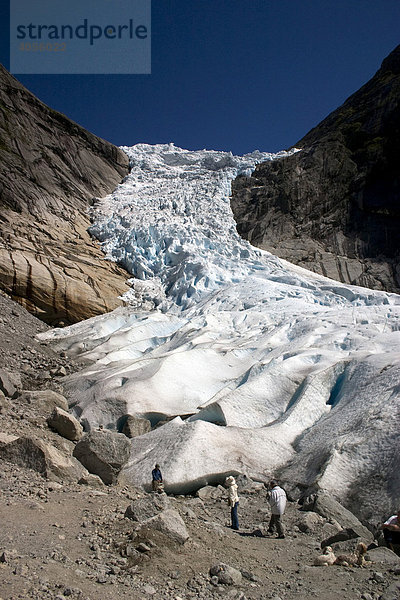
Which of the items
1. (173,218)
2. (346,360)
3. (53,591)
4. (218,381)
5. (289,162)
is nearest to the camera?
(53,591)

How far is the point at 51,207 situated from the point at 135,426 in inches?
662

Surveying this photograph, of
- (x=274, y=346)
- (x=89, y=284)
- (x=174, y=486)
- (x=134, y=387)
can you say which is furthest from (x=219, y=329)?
(x=174, y=486)

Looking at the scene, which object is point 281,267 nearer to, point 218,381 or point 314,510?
point 218,381

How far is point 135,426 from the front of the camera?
898cm

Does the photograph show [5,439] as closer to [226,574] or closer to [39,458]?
[39,458]

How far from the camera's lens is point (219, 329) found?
14430 mm

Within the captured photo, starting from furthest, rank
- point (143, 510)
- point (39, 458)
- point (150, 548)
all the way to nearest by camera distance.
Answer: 1. point (39, 458)
2. point (143, 510)
3. point (150, 548)

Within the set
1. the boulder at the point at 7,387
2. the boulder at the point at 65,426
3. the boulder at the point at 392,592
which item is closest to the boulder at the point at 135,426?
→ the boulder at the point at 65,426

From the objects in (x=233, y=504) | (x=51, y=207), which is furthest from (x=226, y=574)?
(x=51, y=207)

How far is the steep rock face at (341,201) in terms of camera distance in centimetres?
2297

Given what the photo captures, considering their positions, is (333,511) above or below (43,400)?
below

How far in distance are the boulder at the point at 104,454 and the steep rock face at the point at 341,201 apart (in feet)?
55.8

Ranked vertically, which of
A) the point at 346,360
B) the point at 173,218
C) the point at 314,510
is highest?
the point at 173,218

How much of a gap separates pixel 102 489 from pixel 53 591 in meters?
3.06
